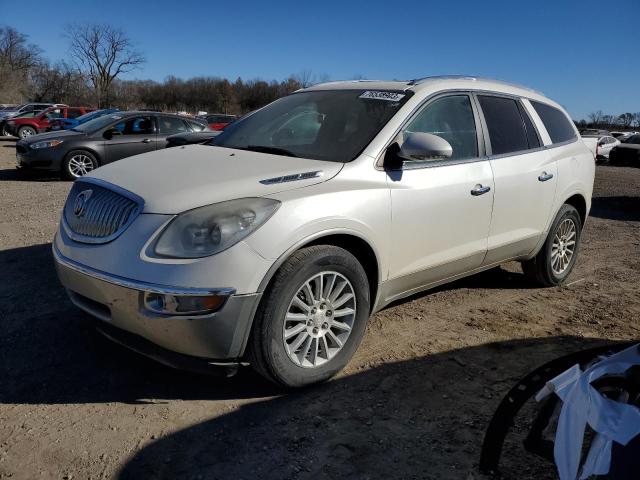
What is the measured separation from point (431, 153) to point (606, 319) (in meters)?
2.41

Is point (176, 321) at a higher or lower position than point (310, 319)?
higher

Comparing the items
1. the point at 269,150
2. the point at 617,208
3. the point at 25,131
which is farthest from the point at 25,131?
the point at 269,150

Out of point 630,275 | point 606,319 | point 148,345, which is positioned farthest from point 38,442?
point 630,275

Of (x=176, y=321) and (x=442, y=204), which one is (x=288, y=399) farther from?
(x=442, y=204)

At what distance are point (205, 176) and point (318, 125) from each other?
1.14 metres

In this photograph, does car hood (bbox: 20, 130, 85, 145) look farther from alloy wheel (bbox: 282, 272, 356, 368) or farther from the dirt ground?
alloy wheel (bbox: 282, 272, 356, 368)

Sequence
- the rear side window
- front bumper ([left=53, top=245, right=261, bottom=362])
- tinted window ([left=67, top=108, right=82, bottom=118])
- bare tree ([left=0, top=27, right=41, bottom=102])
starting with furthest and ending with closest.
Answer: bare tree ([left=0, top=27, right=41, bottom=102]) < tinted window ([left=67, top=108, right=82, bottom=118]) < the rear side window < front bumper ([left=53, top=245, right=261, bottom=362])

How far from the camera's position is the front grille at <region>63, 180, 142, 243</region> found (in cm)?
294

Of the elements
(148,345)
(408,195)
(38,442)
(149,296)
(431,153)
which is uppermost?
(431,153)

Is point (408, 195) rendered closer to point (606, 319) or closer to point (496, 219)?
point (496, 219)

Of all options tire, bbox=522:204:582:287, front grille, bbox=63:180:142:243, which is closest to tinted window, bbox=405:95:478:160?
tire, bbox=522:204:582:287

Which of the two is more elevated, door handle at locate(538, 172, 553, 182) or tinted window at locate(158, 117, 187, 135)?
tinted window at locate(158, 117, 187, 135)

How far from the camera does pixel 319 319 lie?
3.18 meters

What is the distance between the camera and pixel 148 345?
2869 millimetres
